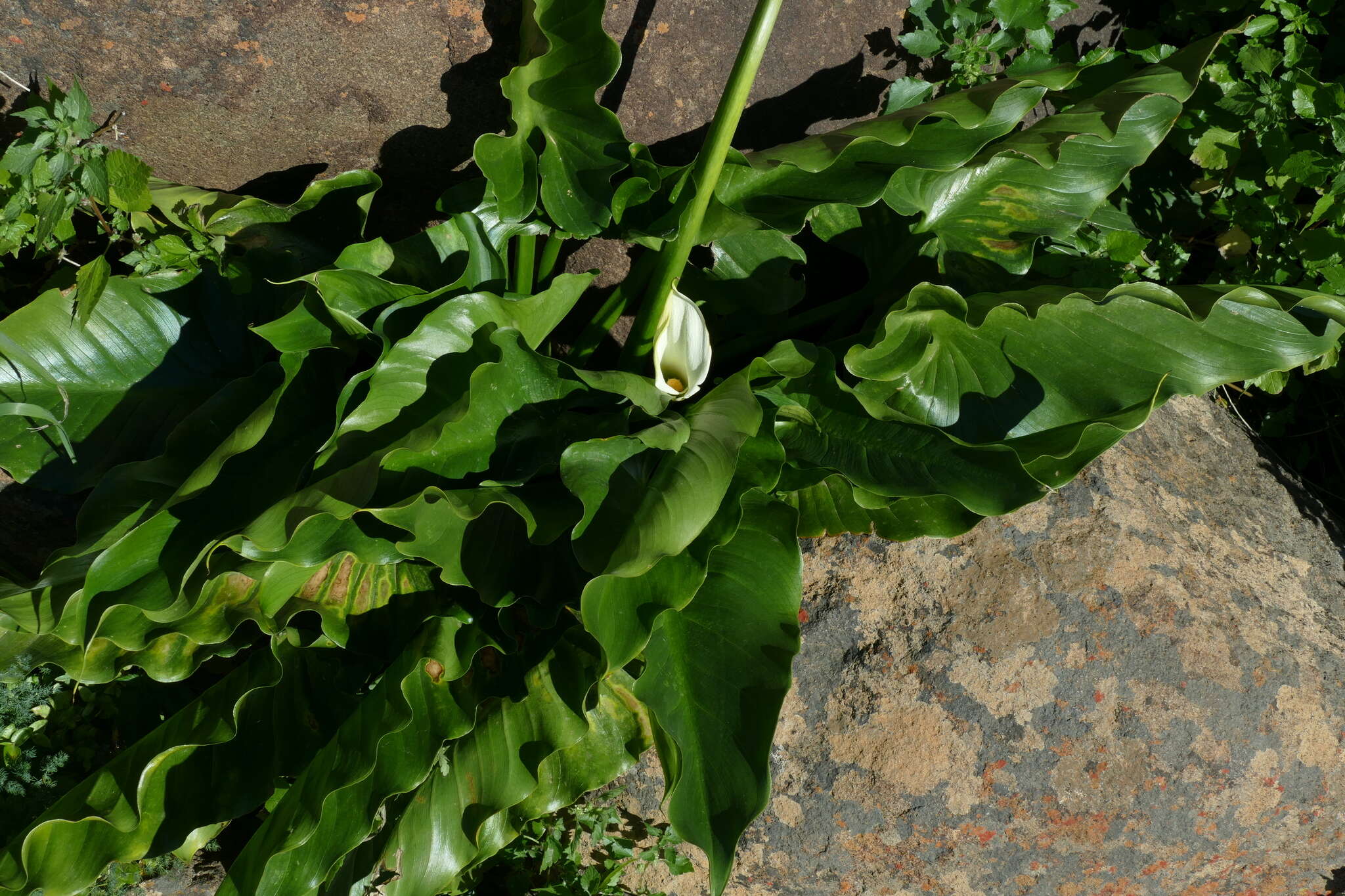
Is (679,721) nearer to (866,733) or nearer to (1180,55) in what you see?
(866,733)

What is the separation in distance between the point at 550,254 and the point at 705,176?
52cm

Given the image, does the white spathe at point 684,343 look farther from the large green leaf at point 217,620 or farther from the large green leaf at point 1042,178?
the large green leaf at point 217,620

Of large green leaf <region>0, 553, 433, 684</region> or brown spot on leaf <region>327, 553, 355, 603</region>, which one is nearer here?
large green leaf <region>0, 553, 433, 684</region>

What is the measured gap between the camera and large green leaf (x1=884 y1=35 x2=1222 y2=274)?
1.65 metres

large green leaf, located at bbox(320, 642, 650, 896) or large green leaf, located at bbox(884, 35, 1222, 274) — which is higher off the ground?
large green leaf, located at bbox(884, 35, 1222, 274)

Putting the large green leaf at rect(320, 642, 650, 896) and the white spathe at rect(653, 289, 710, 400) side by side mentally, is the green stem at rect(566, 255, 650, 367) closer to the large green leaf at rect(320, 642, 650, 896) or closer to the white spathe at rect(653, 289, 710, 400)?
the white spathe at rect(653, 289, 710, 400)

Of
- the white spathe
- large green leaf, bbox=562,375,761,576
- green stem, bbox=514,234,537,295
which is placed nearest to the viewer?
large green leaf, bbox=562,375,761,576

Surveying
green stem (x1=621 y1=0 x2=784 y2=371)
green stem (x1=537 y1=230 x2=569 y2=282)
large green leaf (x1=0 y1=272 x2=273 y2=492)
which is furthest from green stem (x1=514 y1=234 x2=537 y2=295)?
large green leaf (x1=0 y1=272 x2=273 y2=492)

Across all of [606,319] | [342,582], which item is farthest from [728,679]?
[606,319]

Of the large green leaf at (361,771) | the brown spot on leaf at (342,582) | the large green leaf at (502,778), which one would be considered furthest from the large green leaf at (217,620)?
the large green leaf at (502,778)

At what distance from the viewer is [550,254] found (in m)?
1.93

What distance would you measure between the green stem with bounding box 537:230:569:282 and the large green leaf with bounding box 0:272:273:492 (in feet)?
1.85

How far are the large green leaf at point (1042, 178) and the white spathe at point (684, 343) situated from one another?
47cm

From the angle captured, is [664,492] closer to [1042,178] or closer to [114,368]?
[1042,178]
